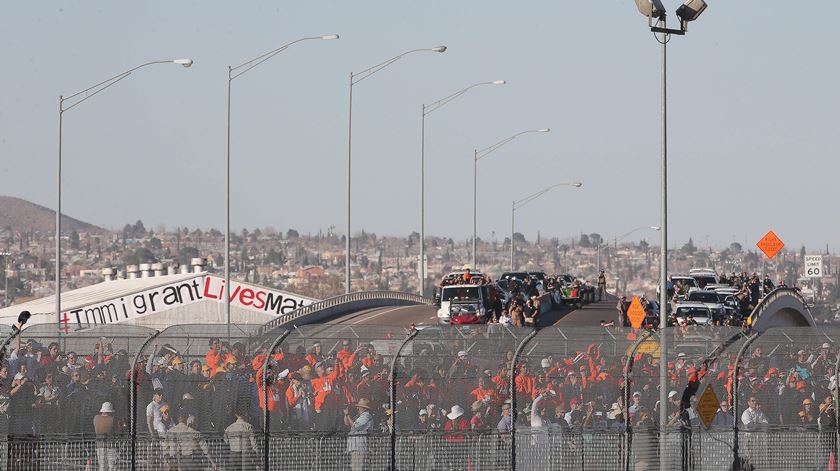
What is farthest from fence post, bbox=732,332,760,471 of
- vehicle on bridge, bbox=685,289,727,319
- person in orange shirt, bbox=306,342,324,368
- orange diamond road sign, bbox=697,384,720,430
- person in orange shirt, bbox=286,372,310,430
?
vehicle on bridge, bbox=685,289,727,319

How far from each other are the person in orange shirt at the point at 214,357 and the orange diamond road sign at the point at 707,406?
5664 millimetres

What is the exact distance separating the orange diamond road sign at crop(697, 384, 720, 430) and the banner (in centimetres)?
6813

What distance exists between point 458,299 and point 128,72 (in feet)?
56.6

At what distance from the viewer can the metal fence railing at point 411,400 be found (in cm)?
1800

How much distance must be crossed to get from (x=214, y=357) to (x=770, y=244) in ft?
93.7

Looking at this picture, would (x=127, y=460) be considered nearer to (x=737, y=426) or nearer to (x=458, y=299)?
(x=737, y=426)

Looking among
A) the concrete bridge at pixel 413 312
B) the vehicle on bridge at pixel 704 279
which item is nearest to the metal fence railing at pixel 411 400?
the concrete bridge at pixel 413 312

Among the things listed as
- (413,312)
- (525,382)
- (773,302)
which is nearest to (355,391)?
(525,382)

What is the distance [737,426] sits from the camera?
18.9 m

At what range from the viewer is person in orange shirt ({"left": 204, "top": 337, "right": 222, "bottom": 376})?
18.4 metres

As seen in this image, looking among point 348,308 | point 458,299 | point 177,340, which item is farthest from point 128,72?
point 348,308

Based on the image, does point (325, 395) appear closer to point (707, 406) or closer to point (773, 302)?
point (707, 406)

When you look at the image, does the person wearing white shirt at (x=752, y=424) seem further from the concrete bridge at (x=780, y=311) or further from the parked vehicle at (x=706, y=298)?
the parked vehicle at (x=706, y=298)

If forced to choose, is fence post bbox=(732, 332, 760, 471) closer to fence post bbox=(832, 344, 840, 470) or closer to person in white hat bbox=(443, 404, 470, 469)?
fence post bbox=(832, 344, 840, 470)
